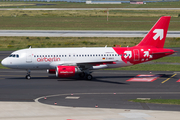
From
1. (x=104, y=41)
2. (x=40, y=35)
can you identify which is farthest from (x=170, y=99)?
(x=40, y=35)

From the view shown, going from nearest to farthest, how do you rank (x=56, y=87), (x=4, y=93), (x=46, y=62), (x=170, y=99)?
(x=170, y=99)
(x=4, y=93)
(x=56, y=87)
(x=46, y=62)

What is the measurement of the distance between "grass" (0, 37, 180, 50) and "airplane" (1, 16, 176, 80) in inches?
1255

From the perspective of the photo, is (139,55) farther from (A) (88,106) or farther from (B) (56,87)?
(A) (88,106)

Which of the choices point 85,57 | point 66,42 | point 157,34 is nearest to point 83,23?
point 66,42

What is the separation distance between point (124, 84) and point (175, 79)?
8119 mm

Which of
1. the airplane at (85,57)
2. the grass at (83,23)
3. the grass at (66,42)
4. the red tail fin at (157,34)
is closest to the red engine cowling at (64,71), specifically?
the airplane at (85,57)

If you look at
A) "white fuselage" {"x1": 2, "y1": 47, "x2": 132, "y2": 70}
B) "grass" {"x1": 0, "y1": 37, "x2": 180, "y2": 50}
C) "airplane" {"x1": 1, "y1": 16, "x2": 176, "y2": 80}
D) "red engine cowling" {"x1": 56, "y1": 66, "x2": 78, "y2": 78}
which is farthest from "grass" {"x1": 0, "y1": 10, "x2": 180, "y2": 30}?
"red engine cowling" {"x1": 56, "y1": 66, "x2": 78, "y2": 78}

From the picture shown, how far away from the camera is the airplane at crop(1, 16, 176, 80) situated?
1547 inches

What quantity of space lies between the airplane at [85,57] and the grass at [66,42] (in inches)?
1255

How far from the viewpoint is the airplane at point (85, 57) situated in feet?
129

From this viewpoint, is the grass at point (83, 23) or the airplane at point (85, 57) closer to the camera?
the airplane at point (85, 57)

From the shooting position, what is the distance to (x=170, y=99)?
2912 cm

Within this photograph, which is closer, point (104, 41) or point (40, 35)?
point (104, 41)

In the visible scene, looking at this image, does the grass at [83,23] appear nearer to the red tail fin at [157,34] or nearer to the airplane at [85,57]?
the red tail fin at [157,34]
